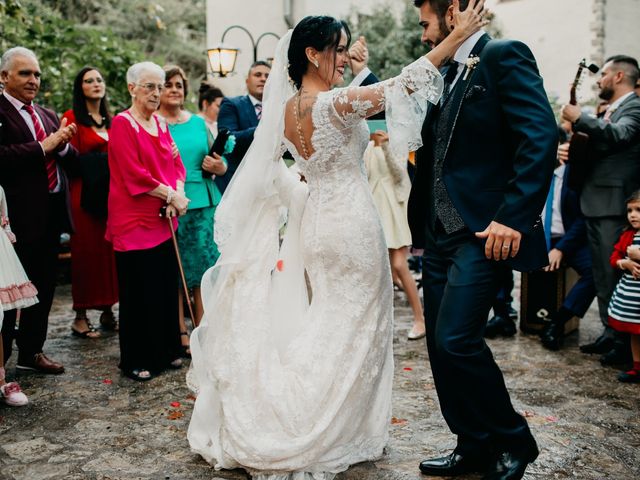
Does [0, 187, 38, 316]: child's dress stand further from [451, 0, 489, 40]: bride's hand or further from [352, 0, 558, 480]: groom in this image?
[451, 0, 489, 40]: bride's hand

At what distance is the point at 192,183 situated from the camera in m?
5.90

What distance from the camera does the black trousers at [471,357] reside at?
3.09 meters

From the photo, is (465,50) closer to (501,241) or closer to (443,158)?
(443,158)

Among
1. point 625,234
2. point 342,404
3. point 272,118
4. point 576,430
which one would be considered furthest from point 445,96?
point 625,234

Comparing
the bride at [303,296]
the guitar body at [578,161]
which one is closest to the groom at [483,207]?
the bride at [303,296]

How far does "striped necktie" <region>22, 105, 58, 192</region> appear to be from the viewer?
18.0 ft

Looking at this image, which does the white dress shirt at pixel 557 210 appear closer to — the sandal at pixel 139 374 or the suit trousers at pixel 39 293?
the sandal at pixel 139 374

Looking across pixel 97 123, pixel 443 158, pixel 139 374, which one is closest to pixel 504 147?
pixel 443 158

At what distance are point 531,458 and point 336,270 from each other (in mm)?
1335

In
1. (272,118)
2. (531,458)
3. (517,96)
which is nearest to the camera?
(517,96)

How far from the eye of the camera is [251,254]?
3869mm

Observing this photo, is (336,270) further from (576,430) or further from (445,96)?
(576,430)

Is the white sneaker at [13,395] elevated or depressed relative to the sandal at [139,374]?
→ elevated

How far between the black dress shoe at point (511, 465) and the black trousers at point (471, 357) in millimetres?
31
